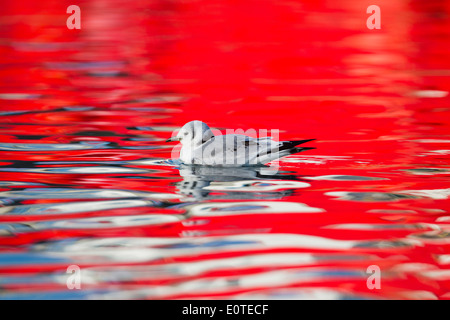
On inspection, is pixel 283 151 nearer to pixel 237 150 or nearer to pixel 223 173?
pixel 237 150

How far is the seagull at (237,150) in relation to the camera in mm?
7660

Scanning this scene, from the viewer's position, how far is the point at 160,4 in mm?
25266

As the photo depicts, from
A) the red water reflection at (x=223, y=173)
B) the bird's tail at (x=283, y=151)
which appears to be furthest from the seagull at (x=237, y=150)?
the red water reflection at (x=223, y=173)

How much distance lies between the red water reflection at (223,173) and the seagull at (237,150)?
0.21 m

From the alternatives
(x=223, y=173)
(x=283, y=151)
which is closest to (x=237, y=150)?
(x=223, y=173)

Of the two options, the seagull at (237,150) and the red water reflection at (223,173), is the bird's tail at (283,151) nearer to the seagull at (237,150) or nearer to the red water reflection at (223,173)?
the seagull at (237,150)

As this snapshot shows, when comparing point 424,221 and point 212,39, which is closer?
point 424,221

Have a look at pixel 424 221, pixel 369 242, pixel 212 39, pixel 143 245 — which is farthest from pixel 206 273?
pixel 212 39

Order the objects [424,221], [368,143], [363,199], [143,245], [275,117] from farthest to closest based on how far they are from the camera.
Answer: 1. [275,117]
2. [368,143]
3. [363,199]
4. [424,221]
5. [143,245]

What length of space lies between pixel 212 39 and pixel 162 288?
14241 millimetres

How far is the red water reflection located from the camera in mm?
5230

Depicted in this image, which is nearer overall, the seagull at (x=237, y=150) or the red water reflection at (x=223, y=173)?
the red water reflection at (x=223, y=173)

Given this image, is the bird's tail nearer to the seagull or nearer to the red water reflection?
the seagull

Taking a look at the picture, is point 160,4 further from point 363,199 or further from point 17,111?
point 363,199
